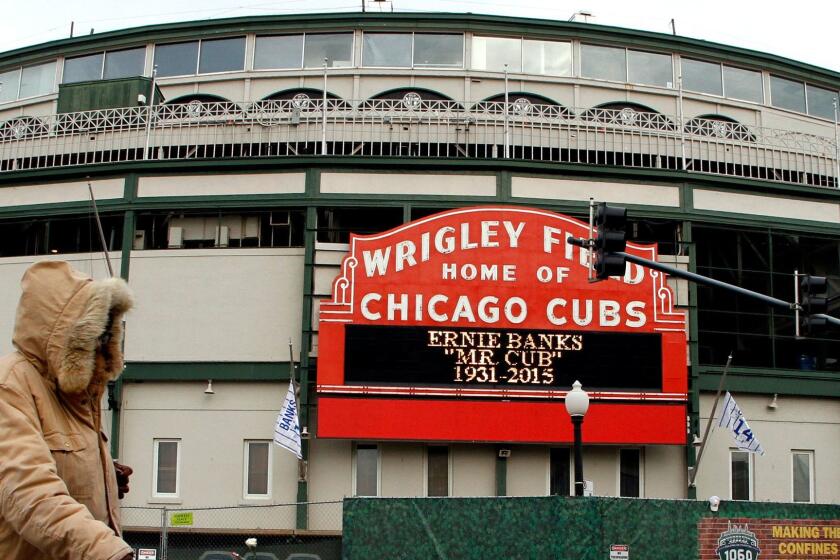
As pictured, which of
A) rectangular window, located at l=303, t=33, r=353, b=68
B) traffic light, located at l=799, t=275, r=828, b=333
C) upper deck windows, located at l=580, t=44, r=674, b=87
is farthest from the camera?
upper deck windows, located at l=580, t=44, r=674, b=87

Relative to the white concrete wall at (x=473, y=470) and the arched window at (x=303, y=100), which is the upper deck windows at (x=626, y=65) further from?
the white concrete wall at (x=473, y=470)

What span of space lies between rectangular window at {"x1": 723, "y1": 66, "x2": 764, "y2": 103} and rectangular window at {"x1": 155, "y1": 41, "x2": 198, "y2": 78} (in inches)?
666

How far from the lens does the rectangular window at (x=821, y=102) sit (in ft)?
115

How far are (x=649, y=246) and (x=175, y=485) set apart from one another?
39.4 feet

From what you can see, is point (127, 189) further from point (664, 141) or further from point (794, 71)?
point (794, 71)

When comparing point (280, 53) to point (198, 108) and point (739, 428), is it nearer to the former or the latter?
point (198, 108)

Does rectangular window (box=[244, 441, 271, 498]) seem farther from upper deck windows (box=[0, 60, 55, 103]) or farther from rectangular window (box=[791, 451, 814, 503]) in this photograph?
upper deck windows (box=[0, 60, 55, 103])

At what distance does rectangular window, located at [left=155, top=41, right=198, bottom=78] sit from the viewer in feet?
111

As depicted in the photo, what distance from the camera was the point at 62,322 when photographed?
406cm

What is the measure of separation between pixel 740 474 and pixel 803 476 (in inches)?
64.7

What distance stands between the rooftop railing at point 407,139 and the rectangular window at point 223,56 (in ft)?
19.6

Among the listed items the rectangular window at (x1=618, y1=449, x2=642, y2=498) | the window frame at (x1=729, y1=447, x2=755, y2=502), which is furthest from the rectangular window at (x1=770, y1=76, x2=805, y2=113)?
the rectangular window at (x1=618, y1=449, x2=642, y2=498)

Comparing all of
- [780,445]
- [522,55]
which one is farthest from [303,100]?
[780,445]

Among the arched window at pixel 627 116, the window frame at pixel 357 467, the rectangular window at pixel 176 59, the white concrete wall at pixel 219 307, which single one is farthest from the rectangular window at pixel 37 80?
the window frame at pixel 357 467
